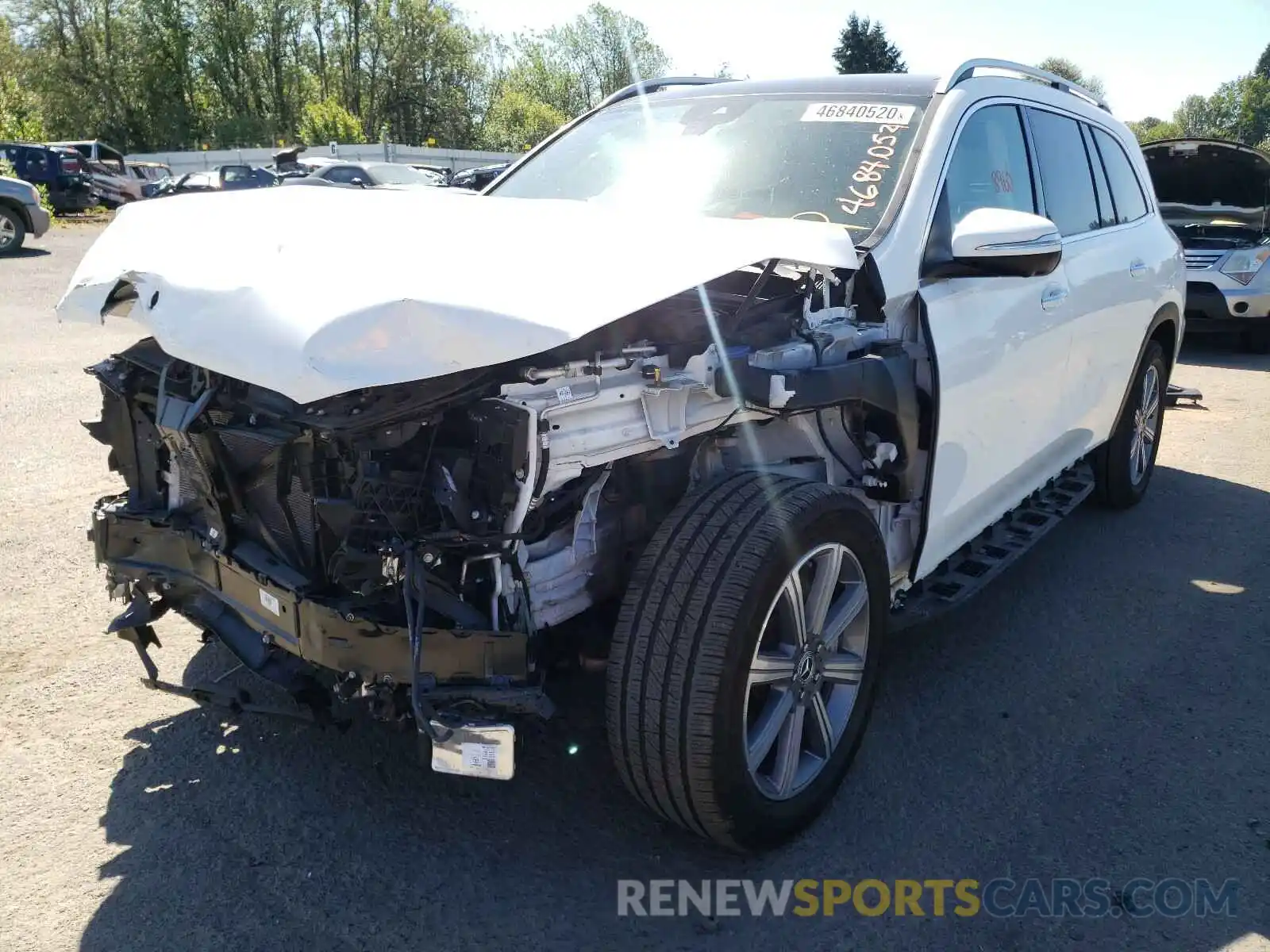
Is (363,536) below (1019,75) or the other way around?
below

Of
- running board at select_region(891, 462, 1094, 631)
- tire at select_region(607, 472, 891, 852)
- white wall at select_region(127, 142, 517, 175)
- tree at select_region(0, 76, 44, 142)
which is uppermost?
tree at select_region(0, 76, 44, 142)

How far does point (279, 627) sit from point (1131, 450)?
4679 millimetres

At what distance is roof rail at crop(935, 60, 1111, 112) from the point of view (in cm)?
347

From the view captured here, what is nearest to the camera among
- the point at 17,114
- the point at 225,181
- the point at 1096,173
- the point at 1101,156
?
the point at 1096,173

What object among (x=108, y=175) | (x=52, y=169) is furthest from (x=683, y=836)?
(x=108, y=175)

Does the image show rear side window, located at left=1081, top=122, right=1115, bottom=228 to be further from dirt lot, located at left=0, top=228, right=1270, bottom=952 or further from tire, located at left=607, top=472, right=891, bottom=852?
tire, located at left=607, top=472, right=891, bottom=852

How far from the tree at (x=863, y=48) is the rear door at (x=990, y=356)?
146 ft

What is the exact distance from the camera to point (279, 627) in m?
2.43

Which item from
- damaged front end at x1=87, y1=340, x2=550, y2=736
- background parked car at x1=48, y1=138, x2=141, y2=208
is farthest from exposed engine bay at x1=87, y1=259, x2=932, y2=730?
background parked car at x1=48, y1=138, x2=141, y2=208

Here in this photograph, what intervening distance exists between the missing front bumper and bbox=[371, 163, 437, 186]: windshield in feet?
68.2

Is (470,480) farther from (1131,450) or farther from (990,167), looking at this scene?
(1131,450)

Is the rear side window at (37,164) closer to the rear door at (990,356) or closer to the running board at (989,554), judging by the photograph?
the running board at (989,554)

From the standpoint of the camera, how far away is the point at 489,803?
2826 millimetres

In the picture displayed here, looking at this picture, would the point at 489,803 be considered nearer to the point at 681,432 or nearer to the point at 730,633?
the point at 730,633
